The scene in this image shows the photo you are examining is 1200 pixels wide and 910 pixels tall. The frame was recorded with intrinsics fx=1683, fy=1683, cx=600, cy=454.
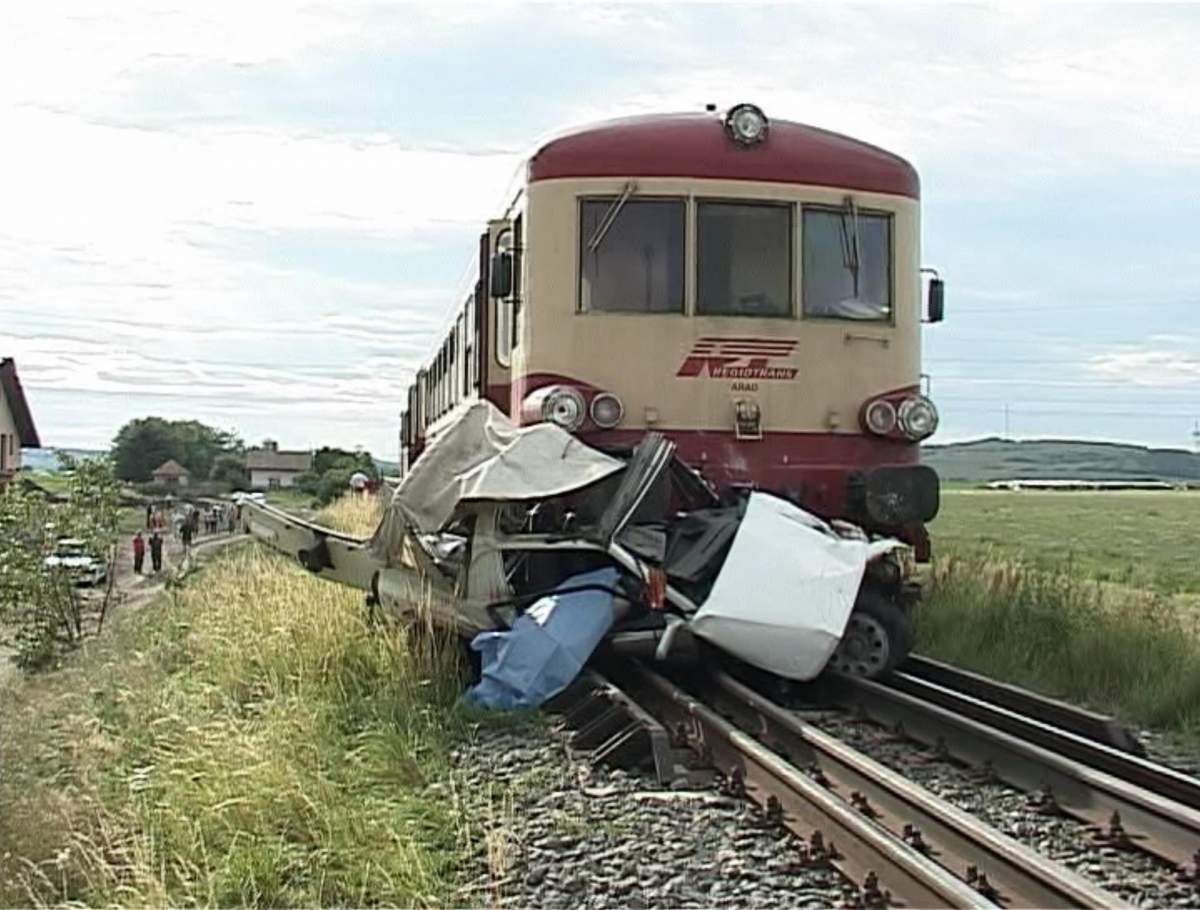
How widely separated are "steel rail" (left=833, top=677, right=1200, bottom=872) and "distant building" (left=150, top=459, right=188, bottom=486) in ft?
287

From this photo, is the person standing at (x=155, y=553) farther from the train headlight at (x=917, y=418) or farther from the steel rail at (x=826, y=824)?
the steel rail at (x=826, y=824)

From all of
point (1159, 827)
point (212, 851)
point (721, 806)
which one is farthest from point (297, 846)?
point (1159, 827)

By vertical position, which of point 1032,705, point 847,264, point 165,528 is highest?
point 847,264

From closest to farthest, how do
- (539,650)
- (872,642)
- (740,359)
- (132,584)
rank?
(539,650) → (872,642) → (740,359) → (132,584)

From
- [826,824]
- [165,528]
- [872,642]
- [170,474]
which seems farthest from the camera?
[170,474]

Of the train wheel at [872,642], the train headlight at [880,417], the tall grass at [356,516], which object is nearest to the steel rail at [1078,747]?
the train wheel at [872,642]

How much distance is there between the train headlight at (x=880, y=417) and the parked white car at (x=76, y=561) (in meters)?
12.9

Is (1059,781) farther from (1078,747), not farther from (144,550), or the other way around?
(144,550)

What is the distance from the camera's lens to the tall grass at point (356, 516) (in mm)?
19995

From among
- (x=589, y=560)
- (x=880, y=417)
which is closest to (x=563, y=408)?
(x=589, y=560)

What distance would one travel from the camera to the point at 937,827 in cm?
498

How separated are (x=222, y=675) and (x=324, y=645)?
1.85ft

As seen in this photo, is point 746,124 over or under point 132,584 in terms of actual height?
over

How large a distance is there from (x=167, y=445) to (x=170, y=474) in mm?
1703
